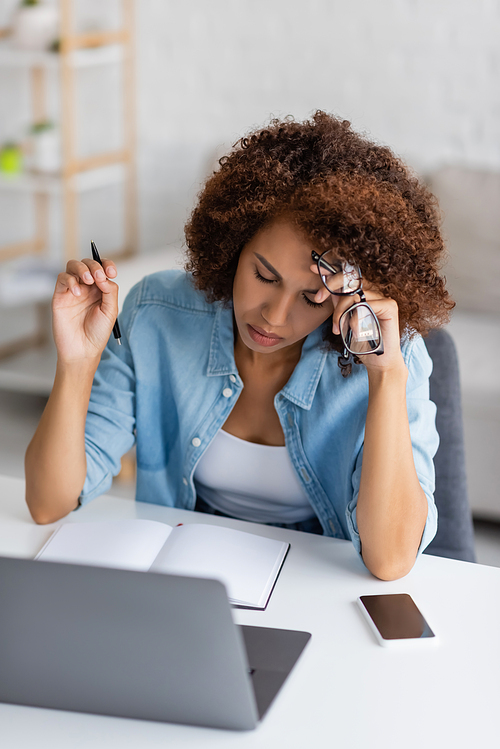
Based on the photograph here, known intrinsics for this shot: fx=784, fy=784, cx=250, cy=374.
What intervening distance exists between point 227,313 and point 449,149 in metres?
2.04

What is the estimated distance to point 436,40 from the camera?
2.82 meters

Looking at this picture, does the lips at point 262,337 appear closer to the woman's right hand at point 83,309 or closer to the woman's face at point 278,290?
the woman's face at point 278,290

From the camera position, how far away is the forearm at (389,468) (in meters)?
0.96

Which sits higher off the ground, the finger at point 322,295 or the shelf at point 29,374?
the finger at point 322,295

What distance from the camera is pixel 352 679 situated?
0.74 meters

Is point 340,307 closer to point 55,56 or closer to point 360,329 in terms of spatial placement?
point 360,329

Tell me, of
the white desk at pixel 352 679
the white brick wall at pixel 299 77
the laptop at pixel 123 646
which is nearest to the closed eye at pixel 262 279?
the white desk at pixel 352 679

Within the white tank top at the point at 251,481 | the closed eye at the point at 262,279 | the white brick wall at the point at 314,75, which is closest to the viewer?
the closed eye at the point at 262,279

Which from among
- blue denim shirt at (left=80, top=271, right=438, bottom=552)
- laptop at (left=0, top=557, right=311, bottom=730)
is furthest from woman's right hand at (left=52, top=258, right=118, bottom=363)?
laptop at (left=0, top=557, right=311, bottom=730)

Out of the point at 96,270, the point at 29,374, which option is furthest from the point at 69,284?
the point at 29,374

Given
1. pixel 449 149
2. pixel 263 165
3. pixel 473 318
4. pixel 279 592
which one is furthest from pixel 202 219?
pixel 449 149

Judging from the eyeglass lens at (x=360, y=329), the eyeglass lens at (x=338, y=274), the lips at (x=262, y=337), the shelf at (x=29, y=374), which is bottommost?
the shelf at (x=29, y=374)

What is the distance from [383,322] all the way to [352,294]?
5cm

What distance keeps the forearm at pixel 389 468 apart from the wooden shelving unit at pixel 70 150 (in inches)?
90.9
